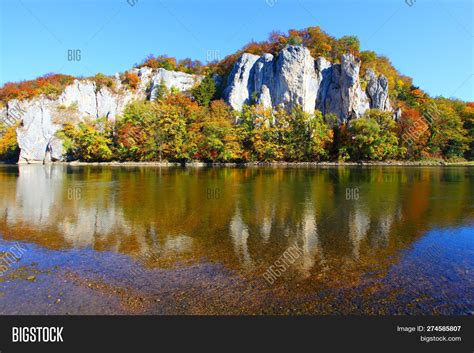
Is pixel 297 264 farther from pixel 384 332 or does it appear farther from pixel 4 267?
pixel 4 267

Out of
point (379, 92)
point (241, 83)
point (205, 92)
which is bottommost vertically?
point (379, 92)

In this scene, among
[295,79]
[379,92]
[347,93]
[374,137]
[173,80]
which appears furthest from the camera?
[173,80]

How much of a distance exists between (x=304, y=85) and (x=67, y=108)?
207 ft

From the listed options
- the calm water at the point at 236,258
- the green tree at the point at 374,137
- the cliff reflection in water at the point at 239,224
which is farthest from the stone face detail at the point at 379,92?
the calm water at the point at 236,258

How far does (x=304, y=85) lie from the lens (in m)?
79.5

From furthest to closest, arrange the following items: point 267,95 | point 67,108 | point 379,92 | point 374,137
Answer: point 67,108, point 267,95, point 379,92, point 374,137

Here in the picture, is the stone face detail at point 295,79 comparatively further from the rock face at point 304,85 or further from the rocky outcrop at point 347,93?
the rocky outcrop at point 347,93

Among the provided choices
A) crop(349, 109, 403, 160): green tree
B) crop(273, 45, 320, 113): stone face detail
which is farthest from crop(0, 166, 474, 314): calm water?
crop(273, 45, 320, 113): stone face detail

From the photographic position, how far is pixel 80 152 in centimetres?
7894

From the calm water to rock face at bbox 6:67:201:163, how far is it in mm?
74354

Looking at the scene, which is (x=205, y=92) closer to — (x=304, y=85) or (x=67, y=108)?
(x=304, y=85)

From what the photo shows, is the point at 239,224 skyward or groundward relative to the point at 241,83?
groundward

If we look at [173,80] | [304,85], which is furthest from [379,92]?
[173,80]

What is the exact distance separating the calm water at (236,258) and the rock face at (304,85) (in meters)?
62.4
